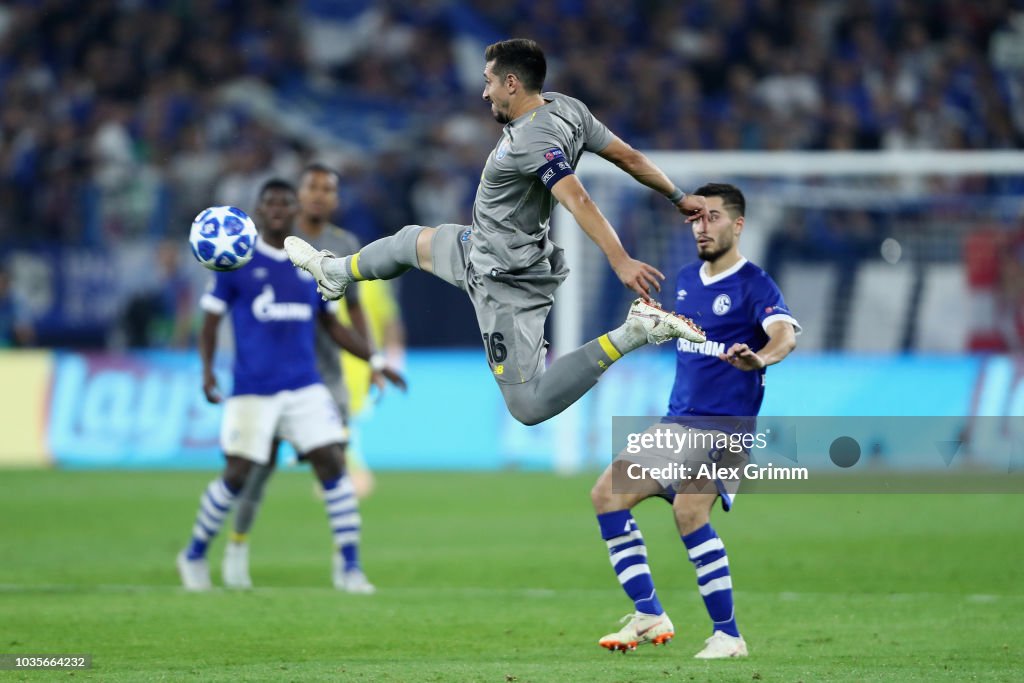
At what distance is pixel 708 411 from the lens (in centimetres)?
744

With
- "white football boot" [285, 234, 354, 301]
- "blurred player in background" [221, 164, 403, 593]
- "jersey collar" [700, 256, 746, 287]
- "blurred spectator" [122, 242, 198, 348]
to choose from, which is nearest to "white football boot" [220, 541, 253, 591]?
"blurred player in background" [221, 164, 403, 593]

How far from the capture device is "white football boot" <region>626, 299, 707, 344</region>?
22.3ft

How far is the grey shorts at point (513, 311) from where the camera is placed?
7.24 m

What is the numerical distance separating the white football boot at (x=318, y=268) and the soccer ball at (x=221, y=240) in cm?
22

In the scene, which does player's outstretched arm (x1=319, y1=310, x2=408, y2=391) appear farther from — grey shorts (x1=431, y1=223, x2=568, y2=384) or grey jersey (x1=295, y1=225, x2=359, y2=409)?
grey shorts (x1=431, y1=223, x2=568, y2=384)

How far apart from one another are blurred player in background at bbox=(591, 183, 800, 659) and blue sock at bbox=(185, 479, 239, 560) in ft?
10.7

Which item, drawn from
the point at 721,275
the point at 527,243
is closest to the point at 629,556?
the point at 721,275

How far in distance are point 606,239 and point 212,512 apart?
4268mm

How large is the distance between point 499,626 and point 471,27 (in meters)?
16.4

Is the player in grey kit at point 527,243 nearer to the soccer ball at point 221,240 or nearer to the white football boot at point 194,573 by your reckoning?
the soccer ball at point 221,240

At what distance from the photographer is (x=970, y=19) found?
22594 mm

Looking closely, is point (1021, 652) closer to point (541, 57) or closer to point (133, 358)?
point (541, 57)

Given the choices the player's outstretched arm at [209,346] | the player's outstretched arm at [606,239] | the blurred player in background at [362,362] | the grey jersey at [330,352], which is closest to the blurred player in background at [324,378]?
the grey jersey at [330,352]

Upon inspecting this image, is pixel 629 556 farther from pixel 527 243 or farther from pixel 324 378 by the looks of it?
pixel 324 378
